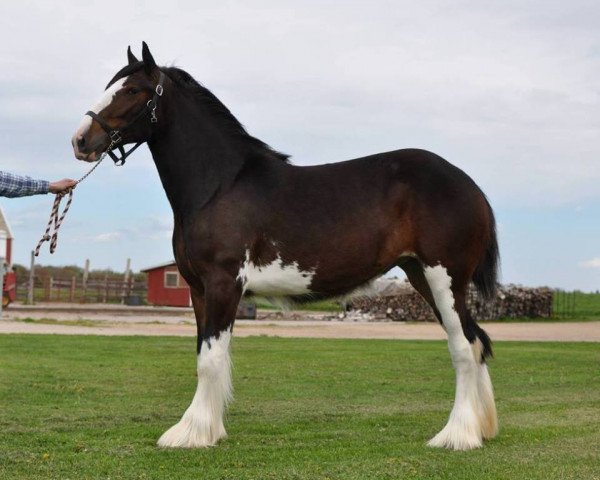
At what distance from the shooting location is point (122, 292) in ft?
160

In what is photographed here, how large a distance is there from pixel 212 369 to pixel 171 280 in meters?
39.4

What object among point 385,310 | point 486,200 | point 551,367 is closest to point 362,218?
point 486,200

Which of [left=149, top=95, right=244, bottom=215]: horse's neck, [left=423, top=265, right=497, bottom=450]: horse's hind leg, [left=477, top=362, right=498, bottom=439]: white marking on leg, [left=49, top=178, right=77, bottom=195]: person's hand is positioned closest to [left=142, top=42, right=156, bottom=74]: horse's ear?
[left=149, top=95, right=244, bottom=215]: horse's neck

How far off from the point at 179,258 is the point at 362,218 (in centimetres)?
155

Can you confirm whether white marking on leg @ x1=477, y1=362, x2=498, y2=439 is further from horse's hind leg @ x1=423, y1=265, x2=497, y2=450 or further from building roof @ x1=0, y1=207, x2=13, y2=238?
building roof @ x1=0, y1=207, x2=13, y2=238

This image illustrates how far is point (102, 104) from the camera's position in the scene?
718 centimetres

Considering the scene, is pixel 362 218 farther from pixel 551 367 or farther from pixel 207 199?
pixel 551 367

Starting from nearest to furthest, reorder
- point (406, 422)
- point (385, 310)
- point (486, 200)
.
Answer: point (486, 200) < point (406, 422) < point (385, 310)

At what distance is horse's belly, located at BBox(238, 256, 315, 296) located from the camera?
7219 millimetres

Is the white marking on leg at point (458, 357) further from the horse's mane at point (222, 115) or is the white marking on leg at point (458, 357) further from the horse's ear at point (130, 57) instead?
the horse's ear at point (130, 57)

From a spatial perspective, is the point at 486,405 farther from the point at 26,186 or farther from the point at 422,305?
the point at 422,305

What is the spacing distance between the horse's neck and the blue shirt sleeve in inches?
38.4

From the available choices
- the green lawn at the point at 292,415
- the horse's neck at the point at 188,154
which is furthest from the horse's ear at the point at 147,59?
the green lawn at the point at 292,415

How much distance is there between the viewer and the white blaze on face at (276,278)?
23.6 feet
